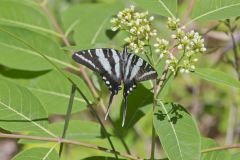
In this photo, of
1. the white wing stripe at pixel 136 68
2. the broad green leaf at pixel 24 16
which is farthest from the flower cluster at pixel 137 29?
the broad green leaf at pixel 24 16

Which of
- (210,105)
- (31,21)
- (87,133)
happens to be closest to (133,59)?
(87,133)

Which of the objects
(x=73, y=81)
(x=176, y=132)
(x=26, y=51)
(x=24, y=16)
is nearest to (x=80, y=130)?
(x=73, y=81)

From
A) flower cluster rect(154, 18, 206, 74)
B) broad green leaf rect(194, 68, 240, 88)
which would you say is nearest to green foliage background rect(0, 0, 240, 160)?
broad green leaf rect(194, 68, 240, 88)

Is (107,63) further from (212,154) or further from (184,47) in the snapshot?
(212,154)

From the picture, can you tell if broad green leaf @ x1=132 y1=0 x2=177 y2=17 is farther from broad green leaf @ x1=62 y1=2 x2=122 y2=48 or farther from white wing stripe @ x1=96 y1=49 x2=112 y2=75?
broad green leaf @ x1=62 y1=2 x2=122 y2=48

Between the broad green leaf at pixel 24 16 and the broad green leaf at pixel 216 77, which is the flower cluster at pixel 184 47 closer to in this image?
the broad green leaf at pixel 216 77
